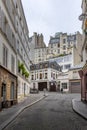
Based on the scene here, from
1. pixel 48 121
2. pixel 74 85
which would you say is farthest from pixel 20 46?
pixel 74 85

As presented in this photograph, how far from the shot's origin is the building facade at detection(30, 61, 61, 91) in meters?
77.8

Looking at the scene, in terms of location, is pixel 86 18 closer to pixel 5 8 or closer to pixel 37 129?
pixel 5 8

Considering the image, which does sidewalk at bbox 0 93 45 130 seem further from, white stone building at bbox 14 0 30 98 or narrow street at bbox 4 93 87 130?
white stone building at bbox 14 0 30 98

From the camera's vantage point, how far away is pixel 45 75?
8000 cm

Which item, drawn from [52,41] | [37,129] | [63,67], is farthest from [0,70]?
[52,41]

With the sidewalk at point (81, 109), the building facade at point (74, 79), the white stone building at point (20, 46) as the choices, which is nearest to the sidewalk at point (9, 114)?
the sidewalk at point (81, 109)

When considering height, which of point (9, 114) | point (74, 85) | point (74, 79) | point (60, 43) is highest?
point (60, 43)

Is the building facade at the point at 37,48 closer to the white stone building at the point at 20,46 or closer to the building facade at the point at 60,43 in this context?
the building facade at the point at 60,43

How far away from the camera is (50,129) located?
12062 millimetres

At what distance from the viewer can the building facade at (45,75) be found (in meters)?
77.8

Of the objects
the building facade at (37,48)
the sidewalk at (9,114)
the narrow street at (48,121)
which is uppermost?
the building facade at (37,48)

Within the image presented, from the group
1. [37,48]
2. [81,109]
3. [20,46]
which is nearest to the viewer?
[81,109]

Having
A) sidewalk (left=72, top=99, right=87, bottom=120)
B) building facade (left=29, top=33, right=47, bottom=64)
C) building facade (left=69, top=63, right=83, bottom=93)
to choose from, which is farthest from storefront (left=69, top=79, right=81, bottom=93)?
building facade (left=29, top=33, right=47, bottom=64)

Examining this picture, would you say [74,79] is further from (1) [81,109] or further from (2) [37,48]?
(2) [37,48]
